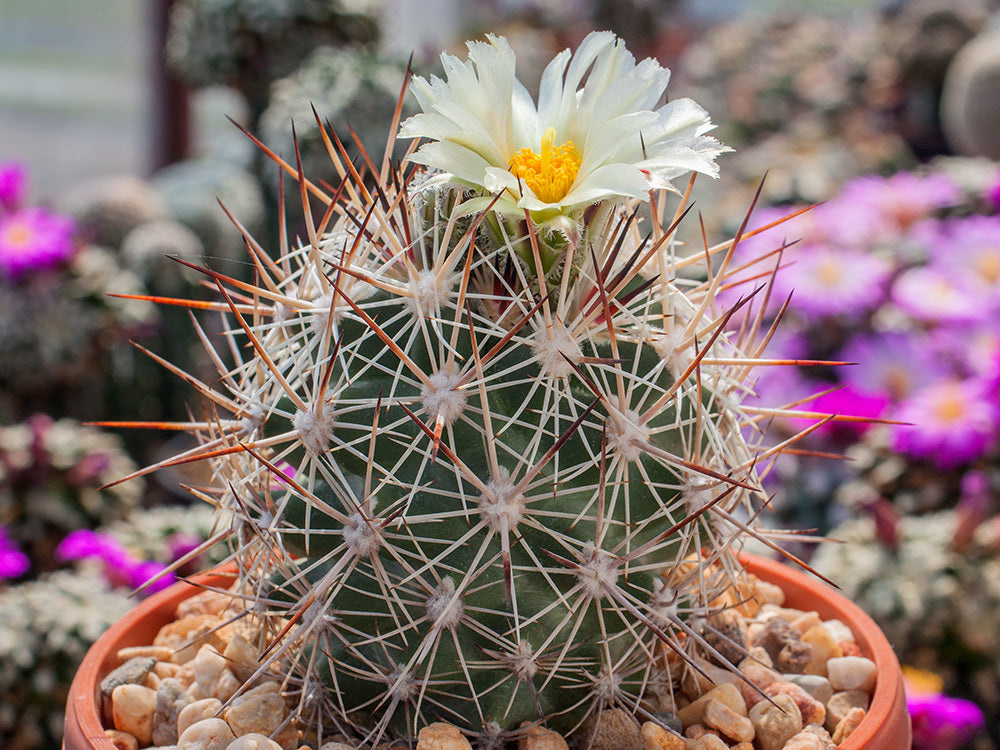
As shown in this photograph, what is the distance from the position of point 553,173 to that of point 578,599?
26cm

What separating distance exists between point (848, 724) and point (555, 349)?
0.33 meters

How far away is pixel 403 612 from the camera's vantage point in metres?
0.60

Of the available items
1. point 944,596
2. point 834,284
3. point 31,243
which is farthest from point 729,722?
point 31,243

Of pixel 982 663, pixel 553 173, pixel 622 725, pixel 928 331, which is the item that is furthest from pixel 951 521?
pixel 553 173

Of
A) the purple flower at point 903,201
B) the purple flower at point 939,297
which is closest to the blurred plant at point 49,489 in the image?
the purple flower at point 939,297

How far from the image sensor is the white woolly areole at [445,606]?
583 millimetres

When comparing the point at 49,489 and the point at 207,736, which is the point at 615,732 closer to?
the point at 207,736

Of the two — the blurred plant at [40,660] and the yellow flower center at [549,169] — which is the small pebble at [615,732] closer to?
the yellow flower center at [549,169]

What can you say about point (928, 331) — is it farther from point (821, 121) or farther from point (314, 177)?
point (821, 121)

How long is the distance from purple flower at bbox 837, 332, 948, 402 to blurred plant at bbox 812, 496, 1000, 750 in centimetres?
33

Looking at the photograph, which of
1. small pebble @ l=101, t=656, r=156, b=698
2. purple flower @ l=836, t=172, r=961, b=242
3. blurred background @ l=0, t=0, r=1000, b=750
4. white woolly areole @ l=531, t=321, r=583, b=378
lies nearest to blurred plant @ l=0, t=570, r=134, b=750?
blurred background @ l=0, t=0, r=1000, b=750

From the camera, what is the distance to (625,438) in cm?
58

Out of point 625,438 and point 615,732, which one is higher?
point 625,438

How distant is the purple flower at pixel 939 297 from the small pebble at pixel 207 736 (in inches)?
58.0
